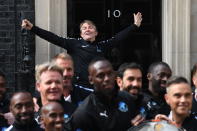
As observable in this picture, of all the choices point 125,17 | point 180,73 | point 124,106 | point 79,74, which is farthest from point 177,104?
point 125,17

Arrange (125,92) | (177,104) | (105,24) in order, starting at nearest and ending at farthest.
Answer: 1. (177,104)
2. (125,92)
3. (105,24)

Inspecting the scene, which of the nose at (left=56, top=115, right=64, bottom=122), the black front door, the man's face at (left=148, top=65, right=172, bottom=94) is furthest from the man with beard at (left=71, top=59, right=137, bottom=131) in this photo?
the black front door

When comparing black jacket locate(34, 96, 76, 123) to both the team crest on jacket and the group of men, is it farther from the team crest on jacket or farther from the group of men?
the team crest on jacket

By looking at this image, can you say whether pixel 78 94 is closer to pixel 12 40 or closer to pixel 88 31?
pixel 88 31

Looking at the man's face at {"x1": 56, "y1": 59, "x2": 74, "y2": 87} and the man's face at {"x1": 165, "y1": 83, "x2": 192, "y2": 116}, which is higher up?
the man's face at {"x1": 56, "y1": 59, "x2": 74, "y2": 87}

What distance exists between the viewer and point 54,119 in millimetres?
4500

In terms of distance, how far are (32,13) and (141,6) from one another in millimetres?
1987

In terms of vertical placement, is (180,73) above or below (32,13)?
below

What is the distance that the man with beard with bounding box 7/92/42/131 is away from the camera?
4633 mm

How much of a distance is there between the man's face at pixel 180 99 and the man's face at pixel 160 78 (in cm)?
69

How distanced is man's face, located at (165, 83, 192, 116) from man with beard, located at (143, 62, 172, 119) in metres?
0.47

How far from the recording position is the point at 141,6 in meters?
9.64

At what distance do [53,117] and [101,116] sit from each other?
1.45ft

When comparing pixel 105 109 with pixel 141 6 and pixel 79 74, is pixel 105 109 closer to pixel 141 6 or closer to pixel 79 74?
pixel 79 74
